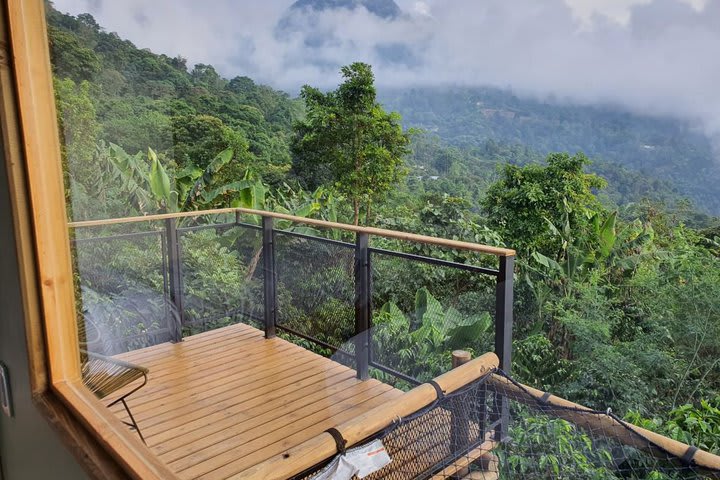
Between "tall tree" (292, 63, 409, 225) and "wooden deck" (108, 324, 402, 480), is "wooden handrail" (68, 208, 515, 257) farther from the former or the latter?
"tall tree" (292, 63, 409, 225)

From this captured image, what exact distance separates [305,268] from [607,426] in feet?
6.08

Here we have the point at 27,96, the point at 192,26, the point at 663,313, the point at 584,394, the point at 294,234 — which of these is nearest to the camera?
the point at 27,96

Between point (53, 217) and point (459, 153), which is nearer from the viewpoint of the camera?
point (53, 217)

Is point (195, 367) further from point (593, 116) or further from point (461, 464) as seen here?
point (593, 116)

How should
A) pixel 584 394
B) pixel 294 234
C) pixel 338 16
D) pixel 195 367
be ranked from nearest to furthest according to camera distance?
pixel 584 394, pixel 195 367, pixel 294 234, pixel 338 16

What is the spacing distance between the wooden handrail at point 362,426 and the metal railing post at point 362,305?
1.11m

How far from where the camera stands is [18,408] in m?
0.89

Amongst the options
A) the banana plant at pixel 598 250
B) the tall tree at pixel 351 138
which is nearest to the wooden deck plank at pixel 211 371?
the banana plant at pixel 598 250

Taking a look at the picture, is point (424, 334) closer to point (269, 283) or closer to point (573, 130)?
point (269, 283)

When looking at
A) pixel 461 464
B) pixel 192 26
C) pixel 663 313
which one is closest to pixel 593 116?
pixel 663 313

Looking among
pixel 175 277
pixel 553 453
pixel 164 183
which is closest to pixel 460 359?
pixel 553 453

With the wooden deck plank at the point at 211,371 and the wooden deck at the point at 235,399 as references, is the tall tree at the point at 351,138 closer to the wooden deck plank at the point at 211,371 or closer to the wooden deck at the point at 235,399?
the wooden deck plank at the point at 211,371

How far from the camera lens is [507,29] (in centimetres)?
276

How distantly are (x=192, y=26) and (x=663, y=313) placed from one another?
4.16 meters
